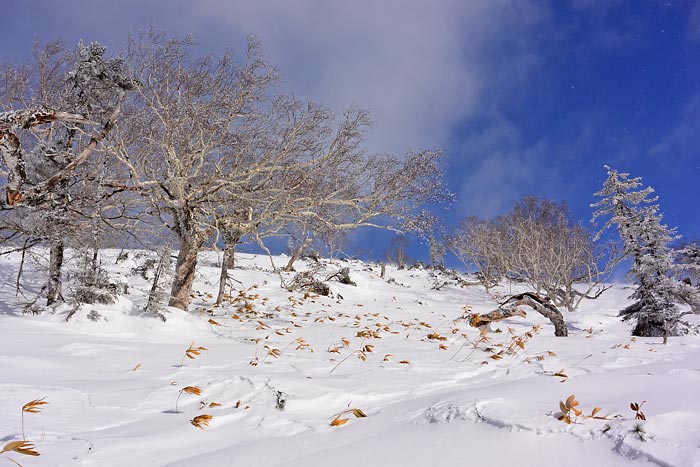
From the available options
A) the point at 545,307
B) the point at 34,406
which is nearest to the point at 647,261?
the point at 545,307

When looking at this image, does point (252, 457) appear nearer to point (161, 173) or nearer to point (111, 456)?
point (111, 456)

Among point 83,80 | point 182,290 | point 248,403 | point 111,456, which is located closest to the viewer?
point 111,456

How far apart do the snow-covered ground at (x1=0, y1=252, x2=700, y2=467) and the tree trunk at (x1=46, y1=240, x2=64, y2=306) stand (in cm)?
86

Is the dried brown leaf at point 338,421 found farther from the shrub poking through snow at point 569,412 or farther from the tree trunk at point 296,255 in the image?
the tree trunk at point 296,255

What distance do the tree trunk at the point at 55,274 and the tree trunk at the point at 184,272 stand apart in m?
2.15


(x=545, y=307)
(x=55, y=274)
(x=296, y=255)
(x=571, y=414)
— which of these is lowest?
(x=571, y=414)

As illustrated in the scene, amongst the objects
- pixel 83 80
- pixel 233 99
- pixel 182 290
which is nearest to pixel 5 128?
pixel 83 80

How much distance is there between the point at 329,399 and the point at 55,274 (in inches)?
248

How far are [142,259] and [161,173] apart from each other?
9010mm

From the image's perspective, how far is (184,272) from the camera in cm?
845

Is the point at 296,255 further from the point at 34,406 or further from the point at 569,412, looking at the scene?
the point at 569,412

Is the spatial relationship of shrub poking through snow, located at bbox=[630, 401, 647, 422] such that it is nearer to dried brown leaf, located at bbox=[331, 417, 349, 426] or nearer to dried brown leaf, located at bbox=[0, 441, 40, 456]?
dried brown leaf, located at bbox=[331, 417, 349, 426]

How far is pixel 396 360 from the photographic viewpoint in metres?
4.38

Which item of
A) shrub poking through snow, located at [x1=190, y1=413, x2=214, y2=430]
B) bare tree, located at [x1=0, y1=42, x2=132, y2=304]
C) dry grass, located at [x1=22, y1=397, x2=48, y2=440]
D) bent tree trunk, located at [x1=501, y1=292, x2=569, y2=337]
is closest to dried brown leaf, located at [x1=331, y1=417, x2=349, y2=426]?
shrub poking through snow, located at [x1=190, y1=413, x2=214, y2=430]
